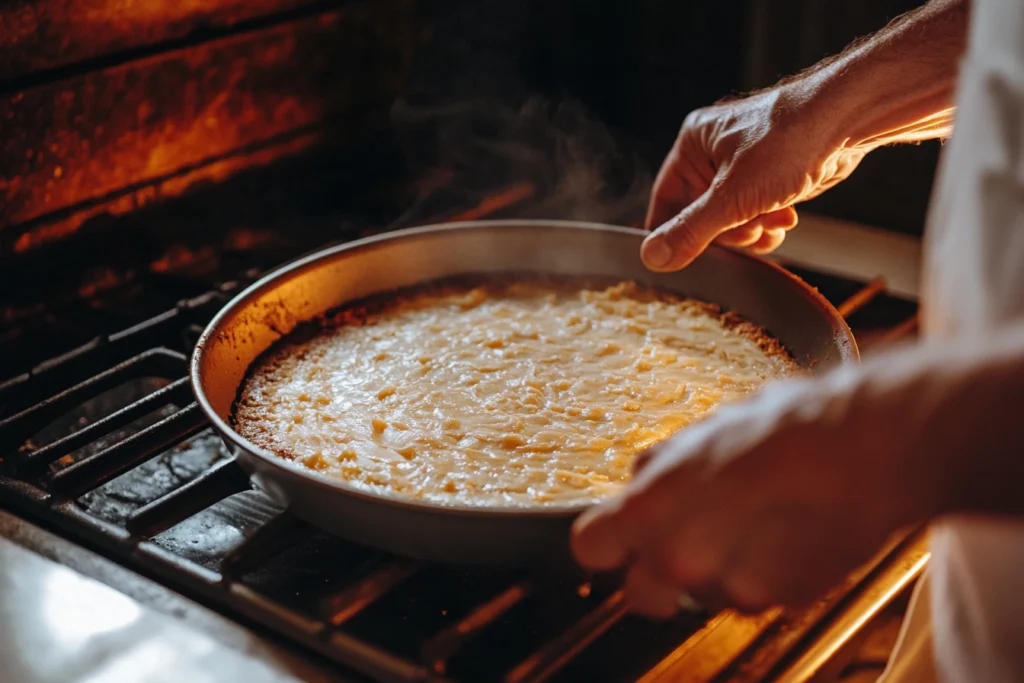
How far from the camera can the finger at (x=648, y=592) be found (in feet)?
2.29

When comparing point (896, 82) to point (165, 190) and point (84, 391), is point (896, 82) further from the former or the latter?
point (165, 190)

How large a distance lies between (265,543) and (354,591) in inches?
5.0

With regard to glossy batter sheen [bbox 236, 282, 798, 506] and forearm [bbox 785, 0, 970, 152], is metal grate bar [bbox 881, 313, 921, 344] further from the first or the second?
forearm [bbox 785, 0, 970, 152]

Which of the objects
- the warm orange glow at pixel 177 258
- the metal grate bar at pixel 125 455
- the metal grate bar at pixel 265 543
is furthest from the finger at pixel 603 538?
the warm orange glow at pixel 177 258

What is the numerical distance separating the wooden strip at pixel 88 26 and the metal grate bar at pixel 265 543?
0.94m

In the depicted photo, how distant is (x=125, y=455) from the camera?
1.23 meters

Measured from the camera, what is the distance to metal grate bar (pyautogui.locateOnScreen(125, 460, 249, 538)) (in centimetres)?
109

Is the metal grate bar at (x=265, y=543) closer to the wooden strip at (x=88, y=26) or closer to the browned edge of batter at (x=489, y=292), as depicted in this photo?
the browned edge of batter at (x=489, y=292)

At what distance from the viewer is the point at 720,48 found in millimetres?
2574

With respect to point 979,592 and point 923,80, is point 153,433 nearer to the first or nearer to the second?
point 979,592

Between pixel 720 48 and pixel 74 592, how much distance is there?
6.82ft

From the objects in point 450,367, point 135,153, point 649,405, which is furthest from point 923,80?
point 135,153

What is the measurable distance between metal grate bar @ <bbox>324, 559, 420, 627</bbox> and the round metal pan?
0.03 m

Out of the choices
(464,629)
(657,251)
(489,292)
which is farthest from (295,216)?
(464,629)
